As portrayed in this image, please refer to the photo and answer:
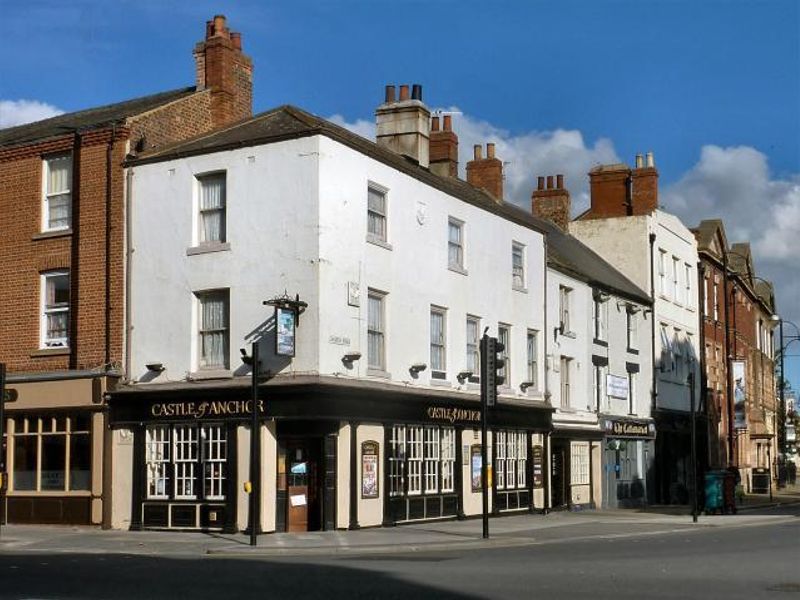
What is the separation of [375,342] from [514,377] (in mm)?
7893

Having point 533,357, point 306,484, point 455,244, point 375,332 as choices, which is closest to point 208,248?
point 375,332

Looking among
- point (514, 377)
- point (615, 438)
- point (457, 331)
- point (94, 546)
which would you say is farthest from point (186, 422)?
point (615, 438)

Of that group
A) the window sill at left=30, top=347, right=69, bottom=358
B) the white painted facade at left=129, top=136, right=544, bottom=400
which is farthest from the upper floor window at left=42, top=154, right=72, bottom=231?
the window sill at left=30, top=347, right=69, bottom=358

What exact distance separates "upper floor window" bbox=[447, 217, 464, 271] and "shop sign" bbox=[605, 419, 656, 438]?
1198 cm

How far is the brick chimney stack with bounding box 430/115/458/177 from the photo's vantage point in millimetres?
38406

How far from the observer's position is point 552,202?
4775 centimetres

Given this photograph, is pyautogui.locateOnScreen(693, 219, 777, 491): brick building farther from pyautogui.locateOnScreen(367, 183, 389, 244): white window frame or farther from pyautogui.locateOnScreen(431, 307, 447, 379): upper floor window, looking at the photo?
pyautogui.locateOnScreen(367, 183, 389, 244): white window frame

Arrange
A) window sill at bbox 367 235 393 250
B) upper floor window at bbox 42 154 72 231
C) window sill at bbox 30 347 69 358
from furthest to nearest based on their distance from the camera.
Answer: upper floor window at bbox 42 154 72 231
window sill at bbox 30 347 69 358
window sill at bbox 367 235 393 250

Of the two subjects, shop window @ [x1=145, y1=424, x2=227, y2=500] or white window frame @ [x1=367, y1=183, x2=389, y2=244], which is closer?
shop window @ [x1=145, y1=424, x2=227, y2=500]

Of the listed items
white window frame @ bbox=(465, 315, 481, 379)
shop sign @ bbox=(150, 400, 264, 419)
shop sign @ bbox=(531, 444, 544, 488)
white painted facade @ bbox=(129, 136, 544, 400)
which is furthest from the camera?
shop sign @ bbox=(531, 444, 544, 488)

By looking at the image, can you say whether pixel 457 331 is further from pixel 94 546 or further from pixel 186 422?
pixel 94 546

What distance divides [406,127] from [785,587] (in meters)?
22.0

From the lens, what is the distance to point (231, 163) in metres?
26.5

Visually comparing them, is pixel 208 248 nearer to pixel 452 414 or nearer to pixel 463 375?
pixel 452 414
